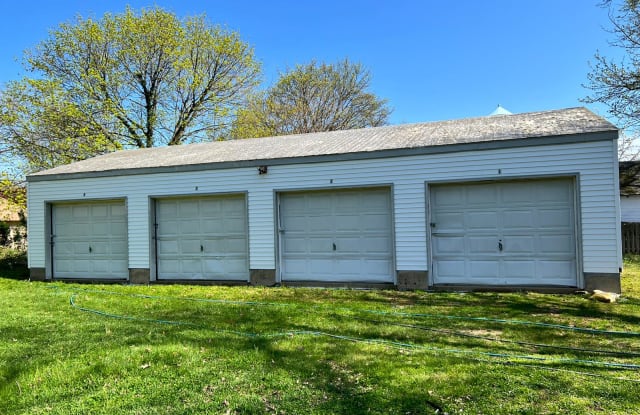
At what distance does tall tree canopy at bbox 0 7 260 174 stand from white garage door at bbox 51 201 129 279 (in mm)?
9582

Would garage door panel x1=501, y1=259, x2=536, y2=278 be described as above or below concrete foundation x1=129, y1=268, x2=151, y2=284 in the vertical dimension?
above

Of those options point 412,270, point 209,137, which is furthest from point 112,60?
point 412,270

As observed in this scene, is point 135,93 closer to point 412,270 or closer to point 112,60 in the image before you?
point 112,60

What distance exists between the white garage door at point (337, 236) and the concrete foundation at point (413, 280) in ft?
0.90

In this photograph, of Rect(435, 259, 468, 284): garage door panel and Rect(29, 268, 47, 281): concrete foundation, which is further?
Rect(29, 268, 47, 281): concrete foundation

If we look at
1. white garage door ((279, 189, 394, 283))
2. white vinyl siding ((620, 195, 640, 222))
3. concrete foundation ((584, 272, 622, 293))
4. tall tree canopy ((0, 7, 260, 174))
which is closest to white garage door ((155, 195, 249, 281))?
white garage door ((279, 189, 394, 283))

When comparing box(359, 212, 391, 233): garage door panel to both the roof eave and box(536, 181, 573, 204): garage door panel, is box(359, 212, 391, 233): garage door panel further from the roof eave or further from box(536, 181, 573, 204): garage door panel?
box(536, 181, 573, 204): garage door panel

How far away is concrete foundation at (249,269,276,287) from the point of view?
9547 mm

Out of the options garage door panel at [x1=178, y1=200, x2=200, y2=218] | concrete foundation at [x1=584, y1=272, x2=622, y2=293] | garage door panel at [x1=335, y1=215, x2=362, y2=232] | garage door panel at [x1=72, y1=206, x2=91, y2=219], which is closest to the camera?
concrete foundation at [x1=584, y1=272, x2=622, y2=293]

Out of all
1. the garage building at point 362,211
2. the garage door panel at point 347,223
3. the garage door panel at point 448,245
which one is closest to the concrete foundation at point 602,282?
the garage building at point 362,211

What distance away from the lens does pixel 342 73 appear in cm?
2589

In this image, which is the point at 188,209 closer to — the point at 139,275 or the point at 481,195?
the point at 139,275

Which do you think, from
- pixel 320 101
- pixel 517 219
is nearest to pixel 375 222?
pixel 517 219

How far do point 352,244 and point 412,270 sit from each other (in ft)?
4.54
